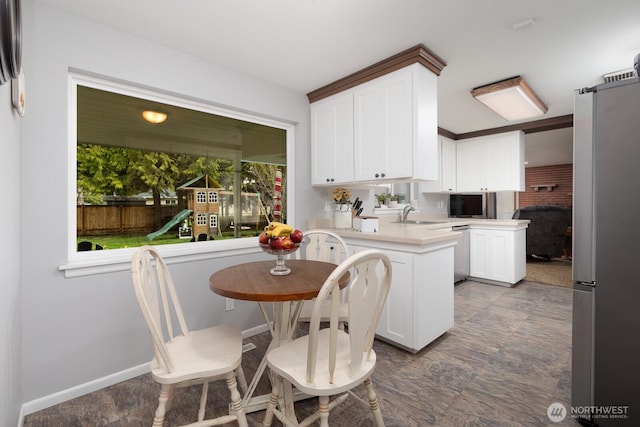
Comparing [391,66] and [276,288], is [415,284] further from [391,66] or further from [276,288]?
[391,66]

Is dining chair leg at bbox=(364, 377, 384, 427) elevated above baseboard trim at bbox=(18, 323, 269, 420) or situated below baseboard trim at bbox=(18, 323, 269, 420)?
above

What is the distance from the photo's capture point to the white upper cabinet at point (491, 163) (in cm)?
442

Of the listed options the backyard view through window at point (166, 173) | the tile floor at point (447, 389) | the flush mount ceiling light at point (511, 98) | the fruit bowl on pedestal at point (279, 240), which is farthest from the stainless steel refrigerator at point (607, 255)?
the backyard view through window at point (166, 173)

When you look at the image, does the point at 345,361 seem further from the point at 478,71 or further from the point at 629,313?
the point at 478,71

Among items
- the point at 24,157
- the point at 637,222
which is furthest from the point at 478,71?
the point at 24,157

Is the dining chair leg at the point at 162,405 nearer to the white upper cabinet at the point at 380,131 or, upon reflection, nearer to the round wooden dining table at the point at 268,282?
the round wooden dining table at the point at 268,282

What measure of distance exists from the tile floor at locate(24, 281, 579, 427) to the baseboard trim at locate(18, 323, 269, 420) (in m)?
0.03

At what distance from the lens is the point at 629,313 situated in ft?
4.35

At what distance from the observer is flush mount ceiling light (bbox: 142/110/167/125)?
2240mm

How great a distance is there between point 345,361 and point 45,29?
97.3 inches

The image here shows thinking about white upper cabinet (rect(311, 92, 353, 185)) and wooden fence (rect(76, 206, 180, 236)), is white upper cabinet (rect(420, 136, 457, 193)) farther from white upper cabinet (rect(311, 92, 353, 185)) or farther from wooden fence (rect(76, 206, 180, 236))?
wooden fence (rect(76, 206, 180, 236))

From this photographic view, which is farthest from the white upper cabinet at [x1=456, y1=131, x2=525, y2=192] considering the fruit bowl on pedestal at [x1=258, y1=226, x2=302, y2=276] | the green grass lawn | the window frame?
the green grass lawn

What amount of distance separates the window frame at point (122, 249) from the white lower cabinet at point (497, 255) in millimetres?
3306

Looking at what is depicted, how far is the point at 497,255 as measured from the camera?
4.12 meters
